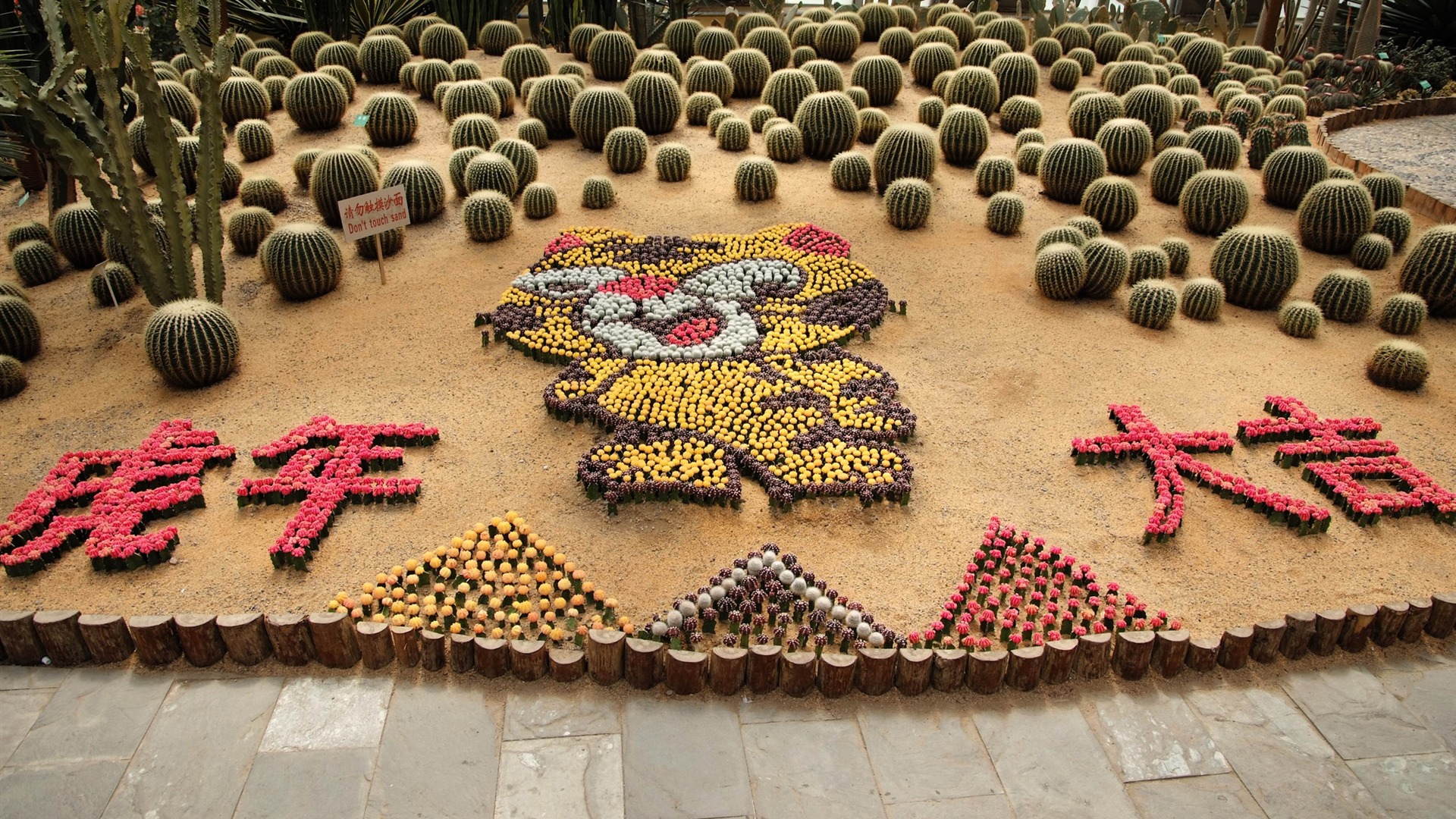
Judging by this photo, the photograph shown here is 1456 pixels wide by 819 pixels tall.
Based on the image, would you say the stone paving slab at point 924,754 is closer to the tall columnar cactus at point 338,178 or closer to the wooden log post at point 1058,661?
the wooden log post at point 1058,661

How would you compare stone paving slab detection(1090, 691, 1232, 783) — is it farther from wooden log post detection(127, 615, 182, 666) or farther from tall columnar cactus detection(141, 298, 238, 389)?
tall columnar cactus detection(141, 298, 238, 389)

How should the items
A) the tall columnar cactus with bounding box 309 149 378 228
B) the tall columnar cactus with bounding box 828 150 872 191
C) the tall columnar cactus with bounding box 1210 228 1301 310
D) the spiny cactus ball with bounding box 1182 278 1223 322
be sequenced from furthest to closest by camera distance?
1. the tall columnar cactus with bounding box 828 150 872 191
2. the tall columnar cactus with bounding box 309 149 378 228
3. the tall columnar cactus with bounding box 1210 228 1301 310
4. the spiny cactus ball with bounding box 1182 278 1223 322

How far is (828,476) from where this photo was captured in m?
7.86

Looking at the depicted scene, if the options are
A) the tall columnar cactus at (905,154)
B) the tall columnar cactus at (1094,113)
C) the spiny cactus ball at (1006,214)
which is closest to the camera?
the spiny cactus ball at (1006,214)

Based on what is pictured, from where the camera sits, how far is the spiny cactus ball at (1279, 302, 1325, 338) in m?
10.3

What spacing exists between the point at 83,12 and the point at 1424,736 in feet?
37.0

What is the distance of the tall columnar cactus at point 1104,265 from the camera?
35.2ft

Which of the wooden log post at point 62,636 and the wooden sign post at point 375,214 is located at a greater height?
the wooden sign post at point 375,214

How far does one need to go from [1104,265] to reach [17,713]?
33.3ft

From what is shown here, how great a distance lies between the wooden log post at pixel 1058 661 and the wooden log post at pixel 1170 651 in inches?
21.4

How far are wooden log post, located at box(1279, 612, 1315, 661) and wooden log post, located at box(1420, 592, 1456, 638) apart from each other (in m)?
0.91

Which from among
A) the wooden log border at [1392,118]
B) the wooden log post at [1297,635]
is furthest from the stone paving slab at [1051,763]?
the wooden log border at [1392,118]

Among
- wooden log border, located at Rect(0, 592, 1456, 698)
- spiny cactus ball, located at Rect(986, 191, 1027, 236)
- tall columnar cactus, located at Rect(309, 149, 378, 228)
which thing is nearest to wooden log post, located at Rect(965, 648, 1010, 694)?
wooden log border, located at Rect(0, 592, 1456, 698)

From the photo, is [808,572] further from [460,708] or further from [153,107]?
[153,107]
